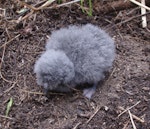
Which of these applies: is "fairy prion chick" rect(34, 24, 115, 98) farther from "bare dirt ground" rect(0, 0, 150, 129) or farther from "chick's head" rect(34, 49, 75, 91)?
"bare dirt ground" rect(0, 0, 150, 129)

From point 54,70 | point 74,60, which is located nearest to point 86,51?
point 74,60

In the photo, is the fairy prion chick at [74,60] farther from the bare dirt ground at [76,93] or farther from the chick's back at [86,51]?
the bare dirt ground at [76,93]

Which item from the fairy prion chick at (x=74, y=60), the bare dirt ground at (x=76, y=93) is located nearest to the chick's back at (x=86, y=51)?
the fairy prion chick at (x=74, y=60)

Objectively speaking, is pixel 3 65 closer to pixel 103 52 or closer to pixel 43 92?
pixel 43 92

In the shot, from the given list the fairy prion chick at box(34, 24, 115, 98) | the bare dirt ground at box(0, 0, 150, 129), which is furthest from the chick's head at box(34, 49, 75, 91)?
the bare dirt ground at box(0, 0, 150, 129)

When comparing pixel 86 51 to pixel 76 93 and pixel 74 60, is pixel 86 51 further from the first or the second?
pixel 76 93

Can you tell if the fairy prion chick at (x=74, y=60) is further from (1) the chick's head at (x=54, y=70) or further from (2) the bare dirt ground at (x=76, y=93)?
(2) the bare dirt ground at (x=76, y=93)
